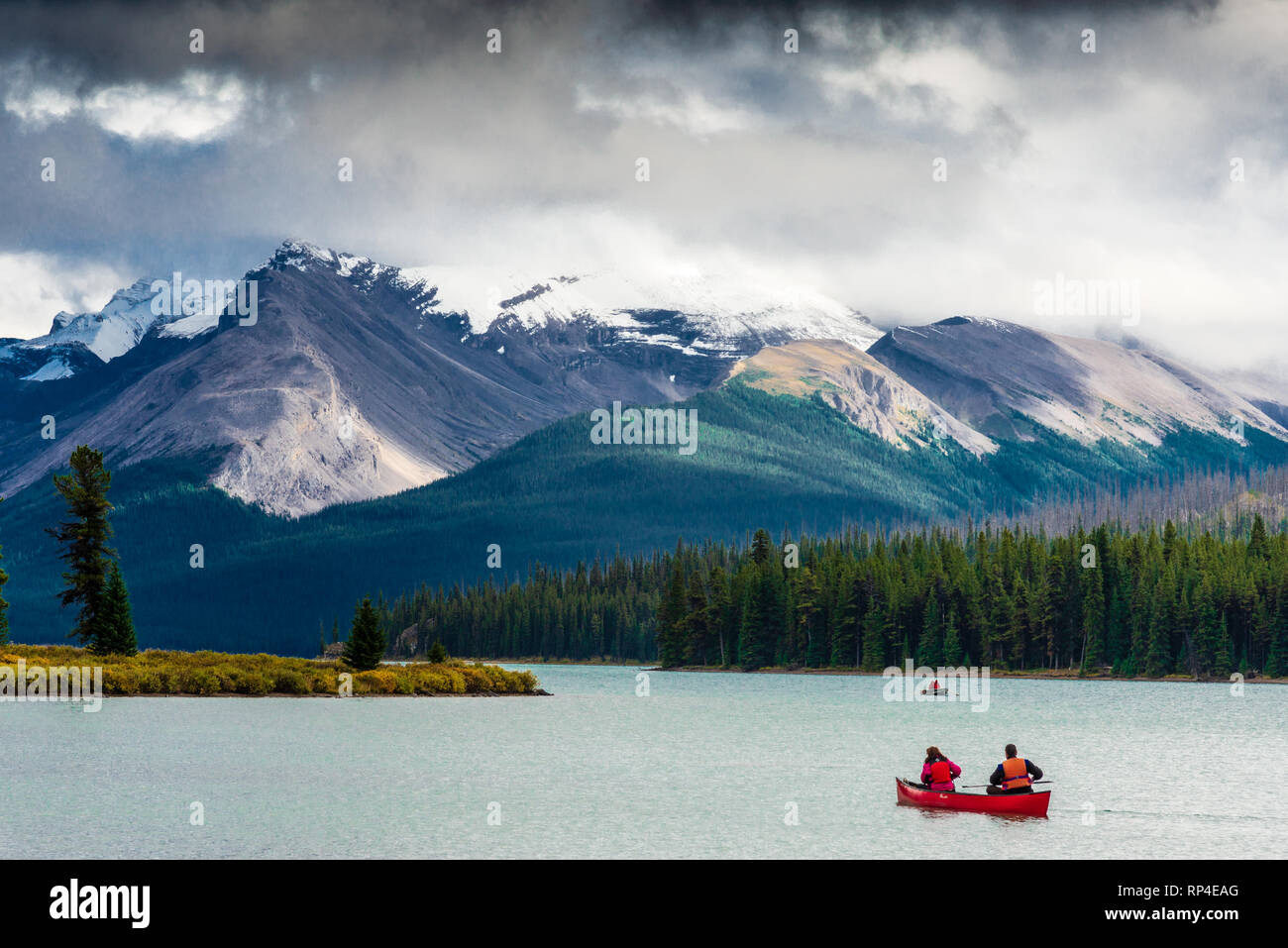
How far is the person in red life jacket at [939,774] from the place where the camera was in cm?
6700

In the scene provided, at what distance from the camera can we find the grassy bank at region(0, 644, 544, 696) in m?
122

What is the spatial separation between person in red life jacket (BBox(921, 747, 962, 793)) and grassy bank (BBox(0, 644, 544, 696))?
73.5m

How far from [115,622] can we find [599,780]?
64.8 metres

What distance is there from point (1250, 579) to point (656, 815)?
141m

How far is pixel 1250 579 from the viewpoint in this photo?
18575 centimetres

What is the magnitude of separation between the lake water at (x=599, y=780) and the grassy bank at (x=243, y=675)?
3.55 metres

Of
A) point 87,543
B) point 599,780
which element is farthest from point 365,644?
point 599,780

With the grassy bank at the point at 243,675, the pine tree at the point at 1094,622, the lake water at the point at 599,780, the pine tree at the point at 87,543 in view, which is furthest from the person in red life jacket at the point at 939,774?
the pine tree at the point at 1094,622

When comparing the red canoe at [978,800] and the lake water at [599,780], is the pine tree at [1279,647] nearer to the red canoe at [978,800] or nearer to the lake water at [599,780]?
Answer: the lake water at [599,780]

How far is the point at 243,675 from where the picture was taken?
419ft

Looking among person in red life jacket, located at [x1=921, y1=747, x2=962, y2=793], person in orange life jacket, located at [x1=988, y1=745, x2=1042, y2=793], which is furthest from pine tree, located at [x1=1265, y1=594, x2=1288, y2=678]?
person in orange life jacket, located at [x1=988, y1=745, x2=1042, y2=793]
